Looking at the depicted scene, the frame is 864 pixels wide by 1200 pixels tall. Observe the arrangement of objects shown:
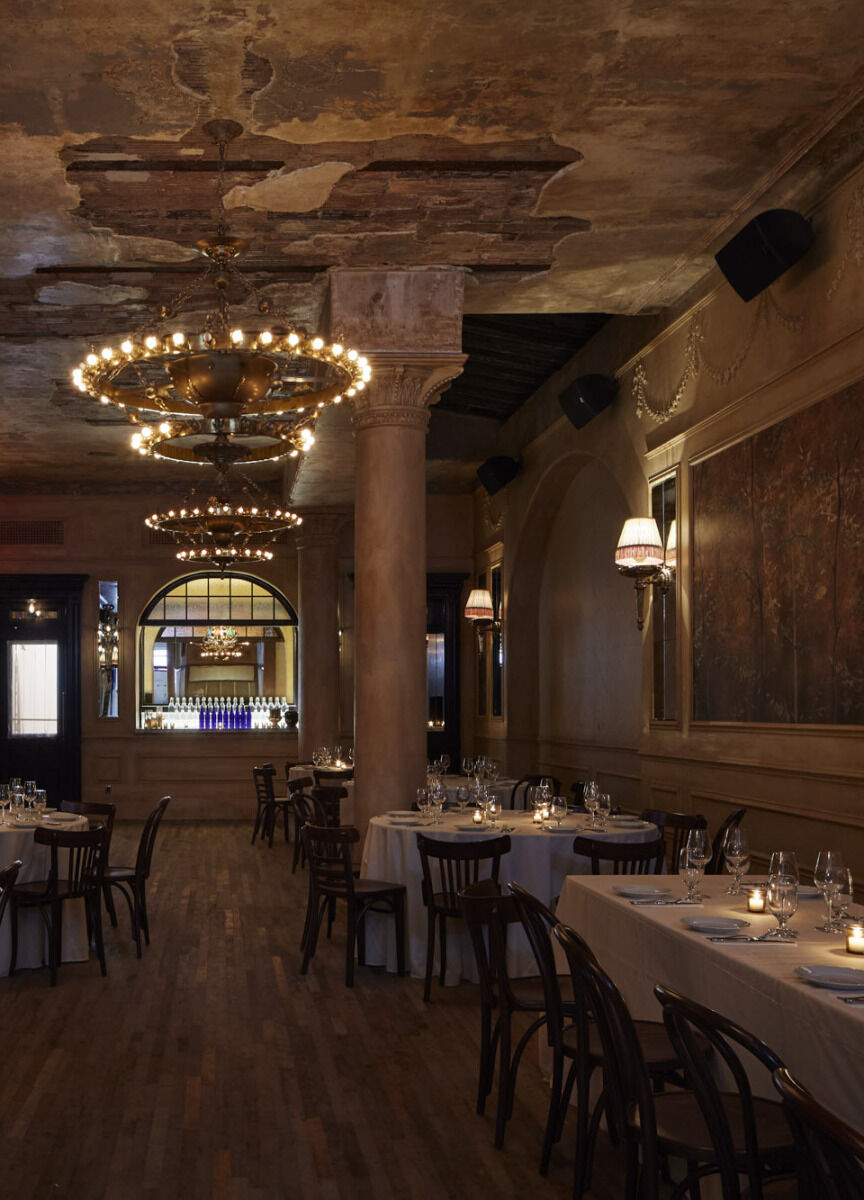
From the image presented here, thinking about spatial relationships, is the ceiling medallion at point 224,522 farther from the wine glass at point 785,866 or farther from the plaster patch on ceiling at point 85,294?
the wine glass at point 785,866

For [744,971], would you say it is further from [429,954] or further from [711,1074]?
[429,954]

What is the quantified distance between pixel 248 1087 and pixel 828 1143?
3653 mm

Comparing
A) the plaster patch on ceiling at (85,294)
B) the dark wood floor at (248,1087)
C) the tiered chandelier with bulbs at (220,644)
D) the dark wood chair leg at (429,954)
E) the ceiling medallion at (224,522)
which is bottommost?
the dark wood floor at (248,1087)

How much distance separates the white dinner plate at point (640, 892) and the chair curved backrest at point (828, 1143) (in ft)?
8.24

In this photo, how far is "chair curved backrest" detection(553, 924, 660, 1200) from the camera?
3227 mm

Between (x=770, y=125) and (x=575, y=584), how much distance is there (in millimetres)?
7131

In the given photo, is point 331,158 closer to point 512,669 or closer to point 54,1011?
point 54,1011

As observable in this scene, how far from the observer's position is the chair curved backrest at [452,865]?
6602 mm

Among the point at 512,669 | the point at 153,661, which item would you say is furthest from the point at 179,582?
the point at 512,669

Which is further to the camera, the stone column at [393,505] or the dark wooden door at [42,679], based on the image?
the dark wooden door at [42,679]

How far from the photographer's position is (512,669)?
1473 centimetres

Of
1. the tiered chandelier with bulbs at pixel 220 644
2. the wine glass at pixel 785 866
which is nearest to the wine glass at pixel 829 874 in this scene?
the wine glass at pixel 785 866

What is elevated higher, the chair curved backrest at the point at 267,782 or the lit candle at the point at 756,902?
the lit candle at the point at 756,902

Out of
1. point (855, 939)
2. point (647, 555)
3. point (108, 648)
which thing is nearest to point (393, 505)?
point (647, 555)
